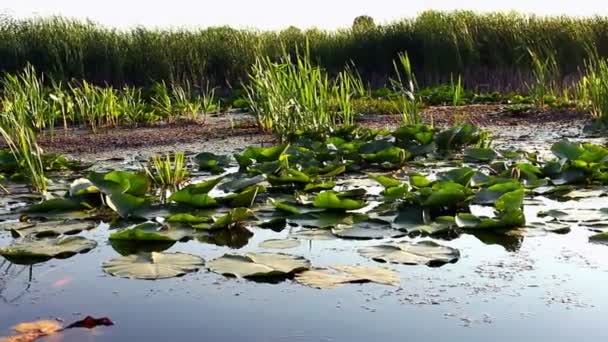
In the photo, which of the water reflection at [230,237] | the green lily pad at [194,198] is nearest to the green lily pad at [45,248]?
the water reflection at [230,237]

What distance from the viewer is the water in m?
1.81

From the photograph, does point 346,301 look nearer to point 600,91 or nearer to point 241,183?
point 241,183

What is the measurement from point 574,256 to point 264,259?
907 millimetres

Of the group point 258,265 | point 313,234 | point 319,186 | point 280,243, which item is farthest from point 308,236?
point 319,186

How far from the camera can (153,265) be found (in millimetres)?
2281

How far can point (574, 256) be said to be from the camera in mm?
2371

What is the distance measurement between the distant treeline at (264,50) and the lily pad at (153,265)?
8343mm

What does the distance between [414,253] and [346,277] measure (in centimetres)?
28

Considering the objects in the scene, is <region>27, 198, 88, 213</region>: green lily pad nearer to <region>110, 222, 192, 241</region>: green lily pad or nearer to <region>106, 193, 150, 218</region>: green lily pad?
<region>106, 193, 150, 218</region>: green lily pad

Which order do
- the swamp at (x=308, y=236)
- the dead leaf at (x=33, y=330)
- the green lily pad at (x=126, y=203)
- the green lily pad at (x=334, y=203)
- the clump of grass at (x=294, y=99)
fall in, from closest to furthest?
the dead leaf at (x=33, y=330) < the swamp at (x=308, y=236) < the green lily pad at (x=334, y=203) < the green lily pad at (x=126, y=203) < the clump of grass at (x=294, y=99)

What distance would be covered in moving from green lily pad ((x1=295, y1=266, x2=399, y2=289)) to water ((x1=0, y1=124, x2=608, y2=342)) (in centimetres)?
2

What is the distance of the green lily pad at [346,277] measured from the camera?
2123 mm

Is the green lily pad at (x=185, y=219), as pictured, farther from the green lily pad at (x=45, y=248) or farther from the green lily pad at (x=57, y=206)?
the green lily pad at (x=57, y=206)

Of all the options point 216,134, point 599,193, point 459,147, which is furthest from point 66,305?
point 216,134
